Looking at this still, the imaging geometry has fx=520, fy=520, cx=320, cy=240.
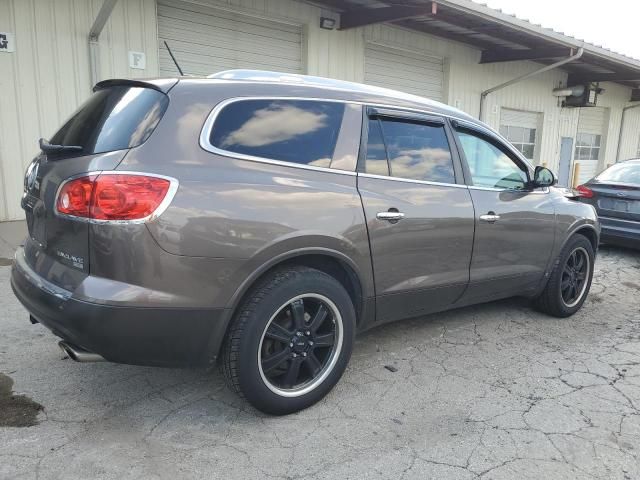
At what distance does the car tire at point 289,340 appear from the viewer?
271 centimetres

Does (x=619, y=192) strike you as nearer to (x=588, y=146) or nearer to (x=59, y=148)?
(x=59, y=148)

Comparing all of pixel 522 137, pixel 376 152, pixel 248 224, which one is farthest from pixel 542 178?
pixel 522 137

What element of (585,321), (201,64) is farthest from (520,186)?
(201,64)

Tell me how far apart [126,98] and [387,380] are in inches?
91.9

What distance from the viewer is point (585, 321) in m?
4.79

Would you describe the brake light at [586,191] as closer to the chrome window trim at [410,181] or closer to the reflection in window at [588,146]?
the chrome window trim at [410,181]

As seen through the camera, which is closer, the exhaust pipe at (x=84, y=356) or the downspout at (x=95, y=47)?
the exhaust pipe at (x=84, y=356)

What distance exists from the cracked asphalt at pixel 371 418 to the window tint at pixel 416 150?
1.34 metres

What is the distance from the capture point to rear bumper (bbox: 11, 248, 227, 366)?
2.40 meters

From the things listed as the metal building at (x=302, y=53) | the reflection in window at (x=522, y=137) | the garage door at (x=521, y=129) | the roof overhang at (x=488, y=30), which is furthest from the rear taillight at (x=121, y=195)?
the reflection in window at (x=522, y=137)

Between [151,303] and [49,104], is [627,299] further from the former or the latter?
[49,104]

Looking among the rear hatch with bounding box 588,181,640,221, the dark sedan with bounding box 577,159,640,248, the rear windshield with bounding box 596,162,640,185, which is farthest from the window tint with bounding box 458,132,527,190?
the rear windshield with bounding box 596,162,640,185

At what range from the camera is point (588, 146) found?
60.3 ft

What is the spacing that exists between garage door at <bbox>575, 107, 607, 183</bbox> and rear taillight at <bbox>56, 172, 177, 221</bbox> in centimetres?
1816
